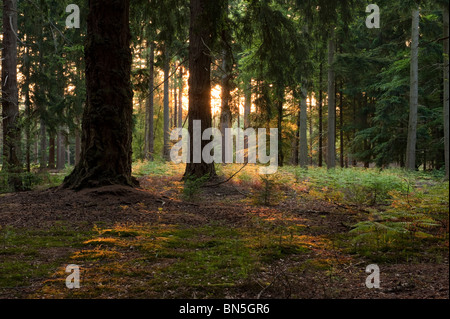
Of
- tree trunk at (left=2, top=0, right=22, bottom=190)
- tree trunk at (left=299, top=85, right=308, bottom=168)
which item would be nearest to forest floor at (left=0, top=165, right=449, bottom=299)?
tree trunk at (left=2, top=0, right=22, bottom=190)

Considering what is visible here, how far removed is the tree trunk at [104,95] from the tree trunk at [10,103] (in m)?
4.00

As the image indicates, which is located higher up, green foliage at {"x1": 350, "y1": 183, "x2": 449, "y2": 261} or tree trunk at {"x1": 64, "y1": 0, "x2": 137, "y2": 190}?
tree trunk at {"x1": 64, "y1": 0, "x2": 137, "y2": 190}

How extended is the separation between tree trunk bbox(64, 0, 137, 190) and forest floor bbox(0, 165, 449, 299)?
18.6 inches

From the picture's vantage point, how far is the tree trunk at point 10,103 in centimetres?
934

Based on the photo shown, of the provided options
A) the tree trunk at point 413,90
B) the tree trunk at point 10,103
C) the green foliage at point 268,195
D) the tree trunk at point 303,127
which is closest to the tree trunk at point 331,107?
the tree trunk at point 303,127

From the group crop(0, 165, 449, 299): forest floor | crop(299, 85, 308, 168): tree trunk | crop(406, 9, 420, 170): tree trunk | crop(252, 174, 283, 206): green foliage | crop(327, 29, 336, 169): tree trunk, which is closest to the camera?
crop(0, 165, 449, 299): forest floor

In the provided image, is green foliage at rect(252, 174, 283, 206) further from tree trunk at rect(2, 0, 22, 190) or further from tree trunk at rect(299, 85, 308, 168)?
tree trunk at rect(299, 85, 308, 168)

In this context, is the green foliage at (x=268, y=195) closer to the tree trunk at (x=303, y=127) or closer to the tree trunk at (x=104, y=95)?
the tree trunk at (x=104, y=95)

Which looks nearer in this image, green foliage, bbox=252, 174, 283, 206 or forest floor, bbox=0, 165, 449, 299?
forest floor, bbox=0, 165, 449, 299

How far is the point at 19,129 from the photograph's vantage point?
9.48 metres

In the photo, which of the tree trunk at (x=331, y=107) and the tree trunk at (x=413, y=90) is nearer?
the tree trunk at (x=413, y=90)

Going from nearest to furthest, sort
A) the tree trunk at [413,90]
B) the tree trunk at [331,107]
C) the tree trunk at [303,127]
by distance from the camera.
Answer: the tree trunk at [413,90], the tree trunk at [331,107], the tree trunk at [303,127]

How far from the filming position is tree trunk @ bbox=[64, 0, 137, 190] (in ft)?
21.9
